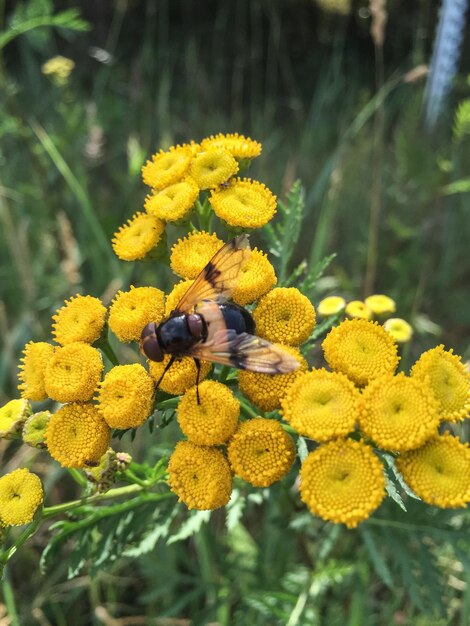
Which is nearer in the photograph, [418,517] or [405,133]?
[418,517]

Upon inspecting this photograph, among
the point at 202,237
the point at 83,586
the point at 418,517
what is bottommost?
the point at 83,586

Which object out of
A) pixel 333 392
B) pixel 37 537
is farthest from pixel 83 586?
pixel 333 392

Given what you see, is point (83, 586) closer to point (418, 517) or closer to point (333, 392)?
point (418, 517)

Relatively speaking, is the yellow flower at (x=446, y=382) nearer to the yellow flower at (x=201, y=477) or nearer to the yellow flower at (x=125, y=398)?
the yellow flower at (x=201, y=477)

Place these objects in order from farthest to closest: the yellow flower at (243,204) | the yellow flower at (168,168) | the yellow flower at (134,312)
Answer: the yellow flower at (168,168), the yellow flower at (243,204), the yellow flower at (134,312)

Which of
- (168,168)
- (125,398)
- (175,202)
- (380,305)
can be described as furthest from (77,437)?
(380,305)

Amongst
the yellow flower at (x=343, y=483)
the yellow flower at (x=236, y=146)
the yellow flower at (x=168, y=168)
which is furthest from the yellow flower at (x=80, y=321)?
the yellow flower at (x=343, y=483)
